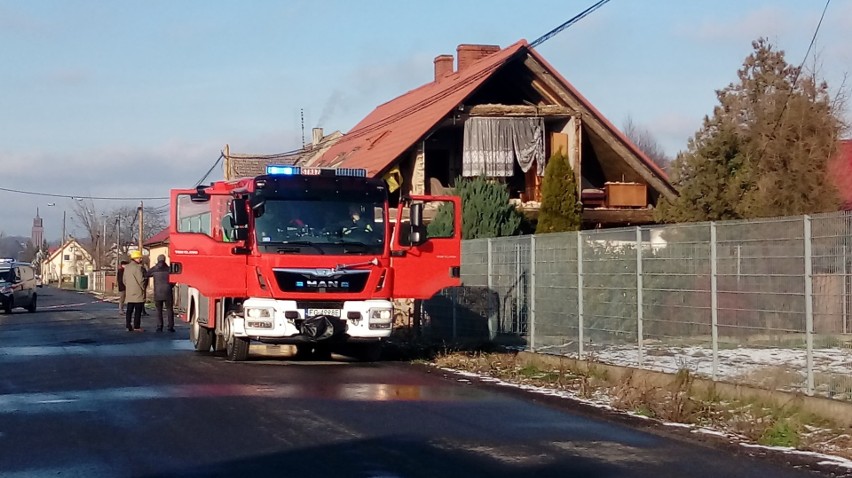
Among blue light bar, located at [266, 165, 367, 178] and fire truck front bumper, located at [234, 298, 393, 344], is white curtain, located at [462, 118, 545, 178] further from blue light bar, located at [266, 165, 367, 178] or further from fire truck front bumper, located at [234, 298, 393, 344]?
fire truck front bumper, located at [234, 298, 393, 344]

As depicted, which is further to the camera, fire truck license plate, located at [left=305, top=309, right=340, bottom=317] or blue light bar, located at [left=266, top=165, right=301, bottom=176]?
blue light bar, located at [left=266, top=165, right=301, bottom=176]

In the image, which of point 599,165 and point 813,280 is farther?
point 599,165

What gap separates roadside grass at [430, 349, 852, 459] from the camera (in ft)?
33.4

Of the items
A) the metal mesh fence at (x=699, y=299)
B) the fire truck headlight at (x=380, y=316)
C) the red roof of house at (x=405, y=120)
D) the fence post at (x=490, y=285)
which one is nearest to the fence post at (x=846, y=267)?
the metal mesh fence at (x=699, y=299)

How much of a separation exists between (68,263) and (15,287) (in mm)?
129863

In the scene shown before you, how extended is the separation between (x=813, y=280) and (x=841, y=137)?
17.8m

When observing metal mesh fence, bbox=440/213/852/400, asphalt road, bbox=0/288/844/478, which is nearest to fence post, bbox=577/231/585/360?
metal mesh fence, bbox=440/213/852/400

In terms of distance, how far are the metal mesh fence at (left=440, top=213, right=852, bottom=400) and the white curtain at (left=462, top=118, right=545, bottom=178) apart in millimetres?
13257

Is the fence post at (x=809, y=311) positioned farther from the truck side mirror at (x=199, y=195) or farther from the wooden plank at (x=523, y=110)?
the wooden plank at (x=523, y=110)

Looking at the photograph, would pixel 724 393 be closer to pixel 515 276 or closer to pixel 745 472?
pixel 745 472

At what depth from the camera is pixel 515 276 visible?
18.8 metres

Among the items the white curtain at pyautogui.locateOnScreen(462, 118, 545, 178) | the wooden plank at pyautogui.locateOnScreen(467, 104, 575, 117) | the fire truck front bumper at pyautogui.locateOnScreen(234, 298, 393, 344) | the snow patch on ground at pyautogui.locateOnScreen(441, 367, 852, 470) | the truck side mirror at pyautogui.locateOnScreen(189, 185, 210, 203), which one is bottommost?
the snow patch on ground at pyautogui.locateOnScreen(441, 367, 852, 470)

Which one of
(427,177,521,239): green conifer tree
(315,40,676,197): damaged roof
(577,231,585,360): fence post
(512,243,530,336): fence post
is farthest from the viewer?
(315,40,676,197): damaged roof

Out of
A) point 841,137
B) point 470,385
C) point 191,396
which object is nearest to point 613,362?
point 470,385
